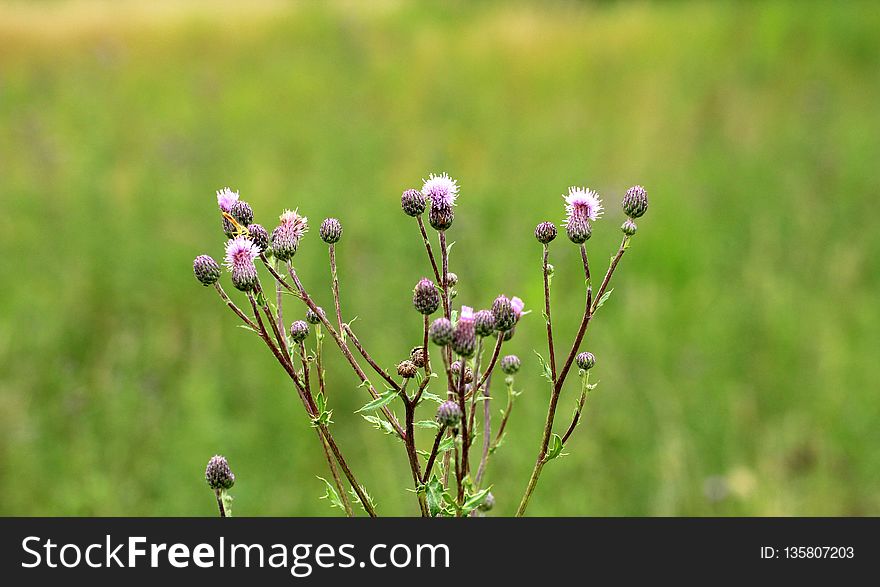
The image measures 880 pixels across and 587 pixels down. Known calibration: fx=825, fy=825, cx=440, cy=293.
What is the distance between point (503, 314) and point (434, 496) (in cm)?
26

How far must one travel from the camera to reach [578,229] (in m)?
1.24

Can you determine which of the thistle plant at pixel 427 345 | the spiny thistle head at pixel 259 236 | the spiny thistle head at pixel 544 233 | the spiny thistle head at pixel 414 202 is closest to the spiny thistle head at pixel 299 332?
the thistle plant at pixel 427 345

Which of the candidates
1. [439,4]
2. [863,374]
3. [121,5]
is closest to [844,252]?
[863,374]

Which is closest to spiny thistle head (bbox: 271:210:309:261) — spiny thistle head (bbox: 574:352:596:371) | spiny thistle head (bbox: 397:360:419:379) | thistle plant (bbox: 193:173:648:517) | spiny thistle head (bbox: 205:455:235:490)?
thistle plant (bbox: 193:173:648:517)

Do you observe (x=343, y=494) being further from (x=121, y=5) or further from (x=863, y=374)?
(x=121, y=5)

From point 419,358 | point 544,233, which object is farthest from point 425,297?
point 544,233

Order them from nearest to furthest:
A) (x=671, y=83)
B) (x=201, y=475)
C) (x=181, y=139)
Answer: (x=201, y=475), (x=181, y=139), (x=671, y=83)

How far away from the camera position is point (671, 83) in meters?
7.84

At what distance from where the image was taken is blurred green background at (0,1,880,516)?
3.43 m

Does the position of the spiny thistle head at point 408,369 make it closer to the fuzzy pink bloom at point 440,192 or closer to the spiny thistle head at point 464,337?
the spiny thistle head at point 464,337

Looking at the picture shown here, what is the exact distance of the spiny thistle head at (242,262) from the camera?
1117mm

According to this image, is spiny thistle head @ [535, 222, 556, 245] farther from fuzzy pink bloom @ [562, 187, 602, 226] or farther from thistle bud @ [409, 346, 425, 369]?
thistle bud @ [409, 346, 425, 369]

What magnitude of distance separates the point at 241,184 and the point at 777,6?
6382 mm

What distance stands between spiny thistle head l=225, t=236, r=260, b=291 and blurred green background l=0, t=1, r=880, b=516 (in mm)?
1402
